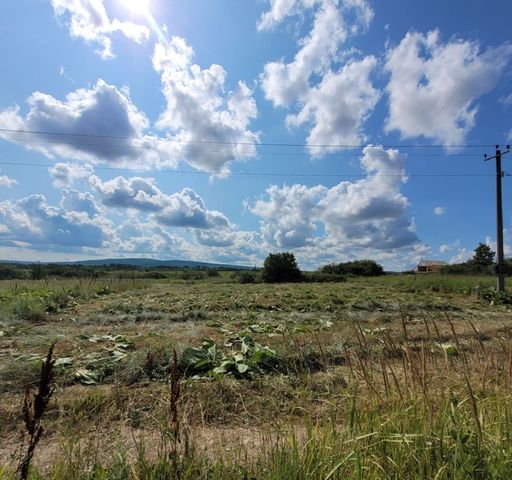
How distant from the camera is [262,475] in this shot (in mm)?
2486

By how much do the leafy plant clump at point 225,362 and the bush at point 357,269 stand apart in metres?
57.4

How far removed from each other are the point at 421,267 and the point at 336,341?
85.2 metres

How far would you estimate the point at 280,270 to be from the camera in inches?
2164

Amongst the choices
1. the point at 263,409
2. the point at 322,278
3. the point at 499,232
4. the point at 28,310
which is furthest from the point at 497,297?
the point at 322,278

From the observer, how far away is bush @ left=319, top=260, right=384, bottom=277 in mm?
62156

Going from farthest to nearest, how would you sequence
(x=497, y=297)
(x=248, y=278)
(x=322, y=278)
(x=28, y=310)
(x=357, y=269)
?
1. (x=357, y=269)
2. (x=248, y=278)
3. (x=322, y=278)
4. (x=497, y=297)
5. (x=28, y=310)

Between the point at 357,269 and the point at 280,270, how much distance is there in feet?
53.0

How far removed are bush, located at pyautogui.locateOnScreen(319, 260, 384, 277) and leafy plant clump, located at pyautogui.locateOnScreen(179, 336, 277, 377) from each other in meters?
57.4

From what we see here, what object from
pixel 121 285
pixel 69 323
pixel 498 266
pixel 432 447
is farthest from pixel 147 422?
pixel 121 285

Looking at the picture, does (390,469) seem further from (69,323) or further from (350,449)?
(69,323)

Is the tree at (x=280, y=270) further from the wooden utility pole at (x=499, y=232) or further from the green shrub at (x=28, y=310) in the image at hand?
the green shrub at (x=28, y=310)

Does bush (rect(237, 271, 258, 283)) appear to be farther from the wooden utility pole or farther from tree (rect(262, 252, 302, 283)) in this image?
the wooden utility pole

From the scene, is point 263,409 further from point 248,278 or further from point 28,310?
point 248,278

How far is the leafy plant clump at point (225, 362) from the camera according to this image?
5473 millimetres
